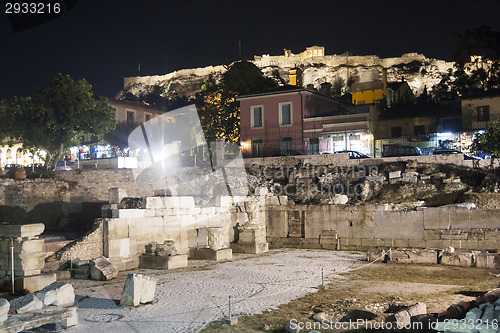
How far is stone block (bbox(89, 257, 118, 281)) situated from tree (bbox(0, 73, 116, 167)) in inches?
856

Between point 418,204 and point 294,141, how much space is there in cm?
1554

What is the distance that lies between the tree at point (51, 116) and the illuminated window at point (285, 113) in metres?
13.8

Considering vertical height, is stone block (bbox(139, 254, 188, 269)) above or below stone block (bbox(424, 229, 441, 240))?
below

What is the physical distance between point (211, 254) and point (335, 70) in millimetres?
83229

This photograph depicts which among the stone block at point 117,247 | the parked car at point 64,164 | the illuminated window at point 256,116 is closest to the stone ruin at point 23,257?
the stone block at point 117,247

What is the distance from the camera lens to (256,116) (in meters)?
36.4

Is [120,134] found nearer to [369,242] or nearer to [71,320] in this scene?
[369,242]

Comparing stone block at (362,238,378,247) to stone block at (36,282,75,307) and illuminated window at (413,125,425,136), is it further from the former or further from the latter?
illuminated window at (413,125,425,136)

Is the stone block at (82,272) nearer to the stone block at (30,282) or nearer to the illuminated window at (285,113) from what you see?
the stone block at (30,282)

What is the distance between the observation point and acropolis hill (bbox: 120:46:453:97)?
90.9 m

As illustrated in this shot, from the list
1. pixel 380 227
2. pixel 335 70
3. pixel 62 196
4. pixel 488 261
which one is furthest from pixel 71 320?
pixel 335 70

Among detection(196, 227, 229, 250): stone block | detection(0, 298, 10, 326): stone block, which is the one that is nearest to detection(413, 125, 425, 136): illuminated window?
detection(196, 227, 229, 250): stone block

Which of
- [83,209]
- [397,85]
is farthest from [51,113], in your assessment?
[397,85]

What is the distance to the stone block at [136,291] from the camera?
30.8ft
